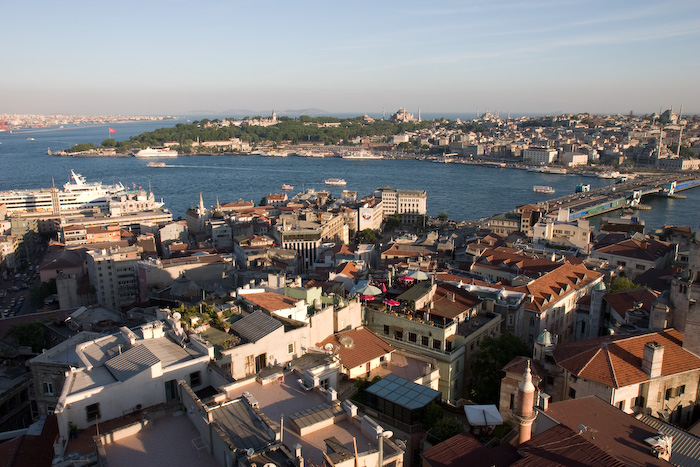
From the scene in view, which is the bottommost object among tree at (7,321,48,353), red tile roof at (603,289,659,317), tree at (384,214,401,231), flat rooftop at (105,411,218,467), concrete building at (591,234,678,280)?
tree at (384,214,401,231)

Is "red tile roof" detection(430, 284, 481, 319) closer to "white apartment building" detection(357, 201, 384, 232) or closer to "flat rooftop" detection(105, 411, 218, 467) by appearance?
"flat rooftop" detection(105, 411, 218, 467)

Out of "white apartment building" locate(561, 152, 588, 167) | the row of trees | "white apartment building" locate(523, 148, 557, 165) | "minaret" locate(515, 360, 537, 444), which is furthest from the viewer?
the row of trees

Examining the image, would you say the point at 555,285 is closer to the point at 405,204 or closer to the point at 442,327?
the point at 442,327

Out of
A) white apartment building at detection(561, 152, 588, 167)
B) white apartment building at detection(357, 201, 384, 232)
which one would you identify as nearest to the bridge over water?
white apartment building at detection(357, 201, 384, 232)

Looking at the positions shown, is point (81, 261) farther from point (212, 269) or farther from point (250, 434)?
point (250, 434)

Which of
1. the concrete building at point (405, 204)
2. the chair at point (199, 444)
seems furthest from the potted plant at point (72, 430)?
the concrete building at point (405, 204)

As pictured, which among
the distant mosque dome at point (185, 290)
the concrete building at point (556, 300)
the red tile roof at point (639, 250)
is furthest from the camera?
the red tile roof at point (639, 250)

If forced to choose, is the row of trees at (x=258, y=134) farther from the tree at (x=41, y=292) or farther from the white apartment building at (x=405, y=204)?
the tree at (x=41, y=292)
